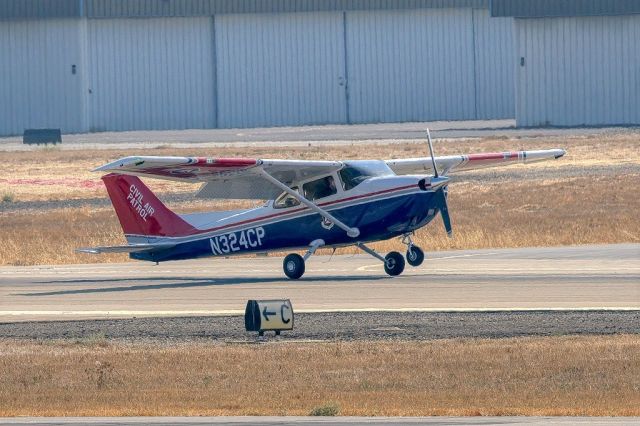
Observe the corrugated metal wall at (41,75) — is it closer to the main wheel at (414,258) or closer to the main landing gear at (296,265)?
the main landing gear at (296,265)

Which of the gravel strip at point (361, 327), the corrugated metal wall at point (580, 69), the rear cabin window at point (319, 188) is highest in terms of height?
the corrugated metal wall at point (580, 69)

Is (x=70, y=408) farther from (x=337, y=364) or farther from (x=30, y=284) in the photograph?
(x=30, y=284)

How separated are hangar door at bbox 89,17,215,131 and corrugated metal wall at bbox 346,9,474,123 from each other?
8567 mm

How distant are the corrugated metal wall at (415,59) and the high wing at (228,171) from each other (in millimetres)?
52715

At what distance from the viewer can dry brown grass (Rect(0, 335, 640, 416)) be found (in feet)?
46.1

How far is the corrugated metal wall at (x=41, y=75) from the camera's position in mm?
78188

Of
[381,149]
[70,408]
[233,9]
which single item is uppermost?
[233,9]

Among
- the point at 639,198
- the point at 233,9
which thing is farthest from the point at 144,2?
the point at 639,198

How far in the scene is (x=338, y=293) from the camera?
939 inches

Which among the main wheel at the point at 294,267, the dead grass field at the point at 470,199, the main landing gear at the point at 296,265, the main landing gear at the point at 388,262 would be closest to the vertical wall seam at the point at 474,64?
the dead grass field at the point at 470,199

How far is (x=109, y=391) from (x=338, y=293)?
867 cm

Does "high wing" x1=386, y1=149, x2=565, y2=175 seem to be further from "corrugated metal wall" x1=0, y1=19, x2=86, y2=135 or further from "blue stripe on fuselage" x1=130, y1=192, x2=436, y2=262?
"corrugated metal wall" x1=0, y1=19, x2=86, y2=135

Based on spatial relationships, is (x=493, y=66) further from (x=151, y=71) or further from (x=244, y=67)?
(x=151, y=71)

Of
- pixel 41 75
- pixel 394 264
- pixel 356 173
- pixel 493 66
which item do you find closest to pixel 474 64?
pixel 493 66
